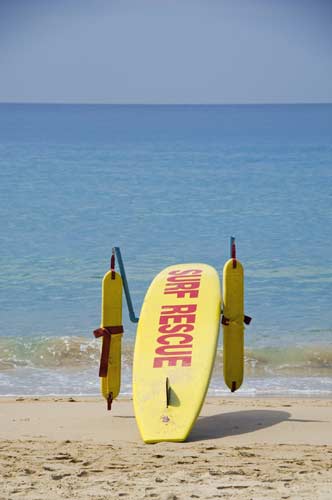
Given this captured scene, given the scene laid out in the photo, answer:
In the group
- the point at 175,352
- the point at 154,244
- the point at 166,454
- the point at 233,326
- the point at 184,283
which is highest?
the point at 154,244

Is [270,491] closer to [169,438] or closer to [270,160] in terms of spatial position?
[169,438]

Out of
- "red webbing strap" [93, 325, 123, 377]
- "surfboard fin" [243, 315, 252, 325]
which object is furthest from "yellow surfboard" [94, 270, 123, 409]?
"surfboard fin" [243, 315, 252, 325]

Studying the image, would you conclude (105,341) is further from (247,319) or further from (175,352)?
(247,319)

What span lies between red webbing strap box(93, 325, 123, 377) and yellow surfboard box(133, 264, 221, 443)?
17cm

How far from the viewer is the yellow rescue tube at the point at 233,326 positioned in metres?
7.61

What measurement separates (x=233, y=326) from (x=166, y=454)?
1.41 m

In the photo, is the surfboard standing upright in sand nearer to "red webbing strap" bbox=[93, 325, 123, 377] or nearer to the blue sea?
"red webbing strap" bbox=[93, 325, 123, 377]

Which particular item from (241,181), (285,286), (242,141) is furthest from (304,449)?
(242,141)

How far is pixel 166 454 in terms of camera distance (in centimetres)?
646

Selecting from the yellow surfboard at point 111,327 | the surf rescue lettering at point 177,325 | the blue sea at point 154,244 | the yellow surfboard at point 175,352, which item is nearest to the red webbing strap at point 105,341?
the yellow surfboard at point 111,327

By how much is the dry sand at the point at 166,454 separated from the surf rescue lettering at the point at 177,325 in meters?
0.48

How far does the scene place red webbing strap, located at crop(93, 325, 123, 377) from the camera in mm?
7406

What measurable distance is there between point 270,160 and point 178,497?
1248 inches

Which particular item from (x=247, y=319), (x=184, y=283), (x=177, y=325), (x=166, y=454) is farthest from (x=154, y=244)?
(x=166, y=454)
